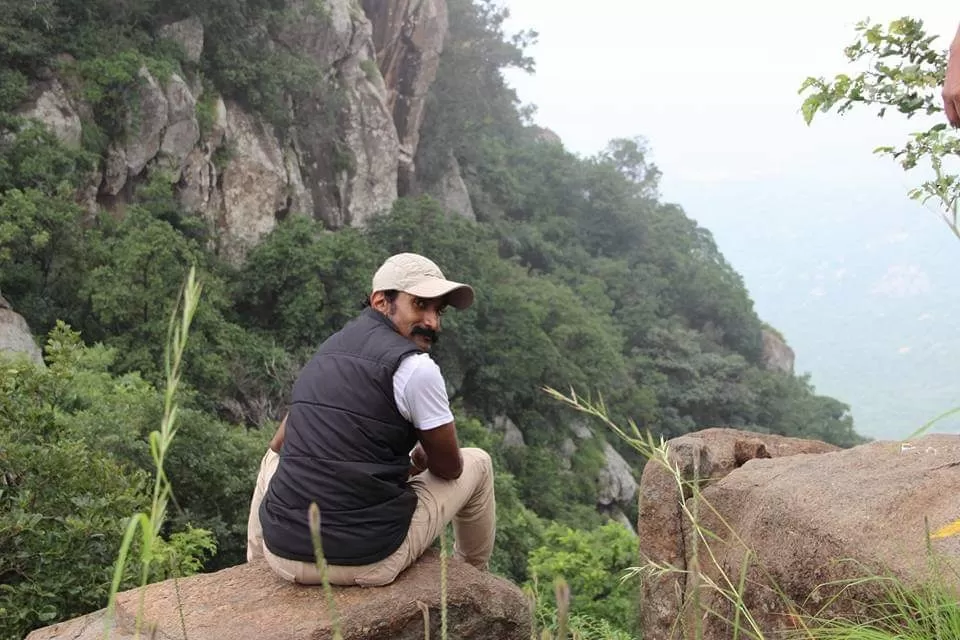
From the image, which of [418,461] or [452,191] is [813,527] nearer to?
[418,461]

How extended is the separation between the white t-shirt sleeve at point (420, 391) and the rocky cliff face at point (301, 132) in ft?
49.8

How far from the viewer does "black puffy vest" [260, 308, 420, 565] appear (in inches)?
94.3

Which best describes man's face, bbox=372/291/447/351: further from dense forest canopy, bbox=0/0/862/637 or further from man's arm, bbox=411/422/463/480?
dense forest canopy, bbox=0/0/862/637

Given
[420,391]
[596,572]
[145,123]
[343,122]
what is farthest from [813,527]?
[343,122]

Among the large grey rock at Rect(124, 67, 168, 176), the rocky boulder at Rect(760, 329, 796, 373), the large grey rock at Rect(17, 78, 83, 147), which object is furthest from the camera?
the rocky boulder at Rect(760, 329, 796, 373)

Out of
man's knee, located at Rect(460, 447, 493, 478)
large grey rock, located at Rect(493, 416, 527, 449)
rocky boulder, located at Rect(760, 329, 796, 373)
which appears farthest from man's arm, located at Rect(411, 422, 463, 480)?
rocky boulder, located at Rect(760, 329, 796, 373)

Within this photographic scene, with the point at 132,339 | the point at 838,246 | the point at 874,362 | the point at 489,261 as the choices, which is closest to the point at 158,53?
the point at 132,339

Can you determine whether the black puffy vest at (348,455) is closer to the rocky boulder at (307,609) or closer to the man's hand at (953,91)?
the rocky boulder at (307,609)

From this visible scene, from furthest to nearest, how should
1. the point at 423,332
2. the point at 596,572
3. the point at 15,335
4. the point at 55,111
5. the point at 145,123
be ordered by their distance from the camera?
the point at 145,123
the point at 55,111
the point at 15,335
the point at 596,572
the point at 423,332

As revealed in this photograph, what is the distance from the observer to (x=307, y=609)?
2525 millimetres

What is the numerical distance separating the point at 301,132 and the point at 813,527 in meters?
21.6

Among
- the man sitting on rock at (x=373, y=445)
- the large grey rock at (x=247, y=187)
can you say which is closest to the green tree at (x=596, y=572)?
the man sitting on rock at (x=373, y=445)

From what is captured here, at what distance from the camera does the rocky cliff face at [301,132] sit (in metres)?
16.9

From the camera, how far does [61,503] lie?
364 cm
